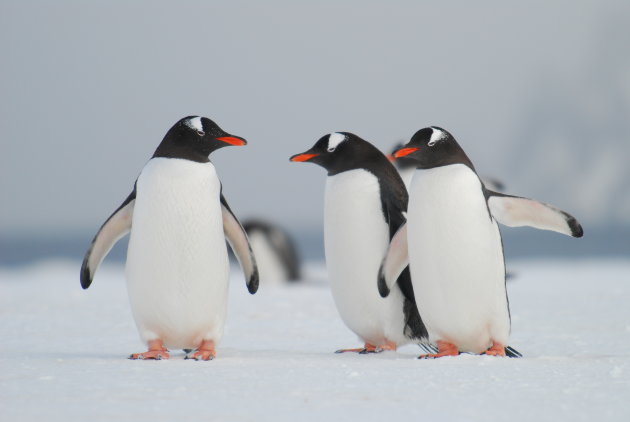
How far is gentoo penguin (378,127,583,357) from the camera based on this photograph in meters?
3.75

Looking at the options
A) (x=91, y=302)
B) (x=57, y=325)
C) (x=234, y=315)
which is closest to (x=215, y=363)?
(x=57, y=325)

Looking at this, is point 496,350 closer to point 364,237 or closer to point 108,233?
point 364,237

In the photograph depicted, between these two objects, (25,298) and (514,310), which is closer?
(514,310)

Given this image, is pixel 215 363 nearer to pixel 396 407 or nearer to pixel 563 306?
pixel 396 407

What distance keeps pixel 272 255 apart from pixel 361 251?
649 cm

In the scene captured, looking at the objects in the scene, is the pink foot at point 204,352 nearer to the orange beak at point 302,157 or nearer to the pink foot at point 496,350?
the orange beak at point 302,157

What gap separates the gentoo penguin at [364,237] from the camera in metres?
4.07

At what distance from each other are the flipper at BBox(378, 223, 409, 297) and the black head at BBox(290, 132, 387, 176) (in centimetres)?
38

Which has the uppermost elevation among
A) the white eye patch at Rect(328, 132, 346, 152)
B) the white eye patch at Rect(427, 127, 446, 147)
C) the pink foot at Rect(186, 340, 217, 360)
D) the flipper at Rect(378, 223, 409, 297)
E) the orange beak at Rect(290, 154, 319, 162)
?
the white eye patch at Rect(427, 127, 446, 147)

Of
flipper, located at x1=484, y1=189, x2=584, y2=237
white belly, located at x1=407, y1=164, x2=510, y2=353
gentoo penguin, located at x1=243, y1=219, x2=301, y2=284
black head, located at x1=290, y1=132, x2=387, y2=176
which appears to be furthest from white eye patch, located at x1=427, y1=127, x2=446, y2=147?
gentoo penguin, located at x1=243, y1=219, x2=301, y2=284

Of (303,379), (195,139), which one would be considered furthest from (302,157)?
(303,379)

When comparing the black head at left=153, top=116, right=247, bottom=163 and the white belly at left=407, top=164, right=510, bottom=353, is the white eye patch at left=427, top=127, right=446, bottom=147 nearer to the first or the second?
the white belly at left=407, top=164, right=510, bottom=353

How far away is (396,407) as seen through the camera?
2.67m

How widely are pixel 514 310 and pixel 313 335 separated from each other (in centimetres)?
216
